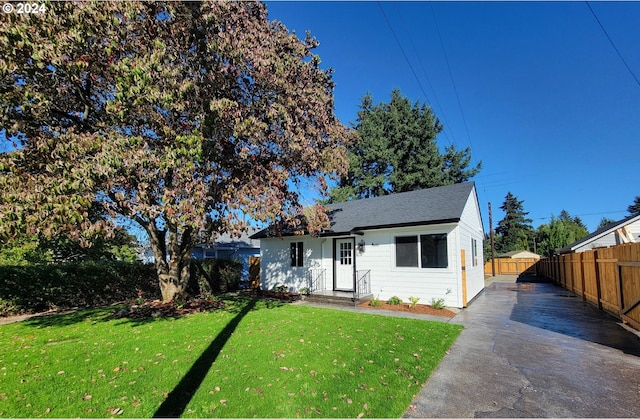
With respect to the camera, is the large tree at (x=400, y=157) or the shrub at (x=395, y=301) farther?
the large tree at (x=400, y=157)

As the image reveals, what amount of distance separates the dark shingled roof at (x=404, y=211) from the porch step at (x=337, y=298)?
7.64 ft

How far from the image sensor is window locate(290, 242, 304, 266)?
14.3 m

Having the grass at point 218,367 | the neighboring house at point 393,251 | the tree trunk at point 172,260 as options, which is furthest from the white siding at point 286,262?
the grass at point 218,367

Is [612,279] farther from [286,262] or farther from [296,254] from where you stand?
[286,262]

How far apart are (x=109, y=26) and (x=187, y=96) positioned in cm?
185

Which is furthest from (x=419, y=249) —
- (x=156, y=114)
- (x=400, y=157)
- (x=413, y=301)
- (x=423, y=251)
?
(x=400, y=157)

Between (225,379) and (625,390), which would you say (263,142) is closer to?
(225,379)

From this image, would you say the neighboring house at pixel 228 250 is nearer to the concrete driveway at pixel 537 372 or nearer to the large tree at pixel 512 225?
the concrete driveway at pixel 537 372

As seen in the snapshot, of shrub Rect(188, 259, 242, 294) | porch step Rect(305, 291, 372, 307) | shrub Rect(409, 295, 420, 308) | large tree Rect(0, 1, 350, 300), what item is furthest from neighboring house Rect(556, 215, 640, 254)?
shrub Rect(188, 259, 242, 294)

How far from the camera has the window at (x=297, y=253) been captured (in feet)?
47.1

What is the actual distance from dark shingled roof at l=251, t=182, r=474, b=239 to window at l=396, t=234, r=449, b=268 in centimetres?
67

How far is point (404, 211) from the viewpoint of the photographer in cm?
1228

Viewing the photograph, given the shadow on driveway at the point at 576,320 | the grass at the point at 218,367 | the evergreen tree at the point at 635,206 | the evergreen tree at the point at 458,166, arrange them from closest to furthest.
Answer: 1. the grass at the point at 218,367
2. the shadow on driveway at the point at 576,320
3. the evergreen tree at the point at 458,166
4. the evergreen tree at the point at 635,206

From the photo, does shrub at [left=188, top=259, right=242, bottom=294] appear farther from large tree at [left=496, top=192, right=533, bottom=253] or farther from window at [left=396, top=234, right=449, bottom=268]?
large tree at [left=496, top=192, right=533, bottom=253]
